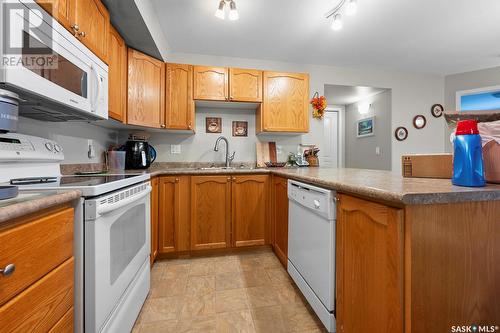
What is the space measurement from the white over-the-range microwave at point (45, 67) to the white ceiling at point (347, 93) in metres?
3.02

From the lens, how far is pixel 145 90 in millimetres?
2182

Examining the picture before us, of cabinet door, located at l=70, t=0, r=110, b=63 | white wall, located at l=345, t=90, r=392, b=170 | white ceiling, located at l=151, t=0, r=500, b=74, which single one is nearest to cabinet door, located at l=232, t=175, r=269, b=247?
cabinet door, located at l=70, t=0, r=110, b=63

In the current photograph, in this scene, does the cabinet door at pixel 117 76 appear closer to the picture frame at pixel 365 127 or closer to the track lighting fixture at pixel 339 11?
the track lighting fixture at pixel 339 11

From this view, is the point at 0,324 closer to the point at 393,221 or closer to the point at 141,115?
the point at 393,221

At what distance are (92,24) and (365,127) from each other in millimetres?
4207

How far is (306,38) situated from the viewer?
2475mm

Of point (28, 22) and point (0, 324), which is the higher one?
point (28, 22)

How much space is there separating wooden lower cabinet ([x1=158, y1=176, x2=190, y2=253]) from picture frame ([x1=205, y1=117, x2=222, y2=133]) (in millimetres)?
897

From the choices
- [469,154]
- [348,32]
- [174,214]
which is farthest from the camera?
[348,32]

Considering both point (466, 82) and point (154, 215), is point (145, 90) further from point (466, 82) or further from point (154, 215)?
point (466, 82)

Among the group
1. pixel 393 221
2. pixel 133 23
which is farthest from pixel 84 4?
pixel 393 221

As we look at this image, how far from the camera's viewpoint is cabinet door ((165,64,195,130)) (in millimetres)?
2393

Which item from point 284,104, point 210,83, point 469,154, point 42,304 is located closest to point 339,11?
point 284,104

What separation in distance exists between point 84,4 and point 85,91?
1.78ft
